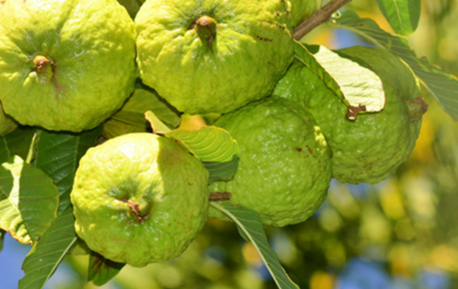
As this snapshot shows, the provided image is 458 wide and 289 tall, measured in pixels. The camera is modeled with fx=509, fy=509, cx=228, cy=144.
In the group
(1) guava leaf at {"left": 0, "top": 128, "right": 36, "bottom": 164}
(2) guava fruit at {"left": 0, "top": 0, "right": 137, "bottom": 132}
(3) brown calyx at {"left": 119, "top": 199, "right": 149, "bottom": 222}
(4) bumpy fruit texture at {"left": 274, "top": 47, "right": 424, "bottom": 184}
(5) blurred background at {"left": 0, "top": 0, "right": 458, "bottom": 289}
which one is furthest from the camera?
(5) blurred background at {"left": 0, "top": 0, "right": 458, "bottom": 289}

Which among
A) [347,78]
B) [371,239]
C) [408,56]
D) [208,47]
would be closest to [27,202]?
[208,47]

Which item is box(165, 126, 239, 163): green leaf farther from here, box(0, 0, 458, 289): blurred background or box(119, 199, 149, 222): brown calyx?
box(0, 0, 458, 289): blurred background

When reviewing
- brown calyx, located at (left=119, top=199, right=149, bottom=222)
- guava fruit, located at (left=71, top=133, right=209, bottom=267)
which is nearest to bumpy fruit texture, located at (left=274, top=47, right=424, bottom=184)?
guava fruit, located at (left=71, top=133, right=209, bottom=267)

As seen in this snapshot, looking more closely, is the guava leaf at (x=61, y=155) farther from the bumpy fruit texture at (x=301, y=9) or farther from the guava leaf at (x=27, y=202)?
the bumpy fruit texture at (x=301, y=9)

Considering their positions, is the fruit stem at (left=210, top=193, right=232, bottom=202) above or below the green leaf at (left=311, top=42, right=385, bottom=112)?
below

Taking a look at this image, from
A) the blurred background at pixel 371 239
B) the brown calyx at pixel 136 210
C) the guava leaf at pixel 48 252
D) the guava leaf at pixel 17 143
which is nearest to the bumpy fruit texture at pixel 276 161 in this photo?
the brown calyx at pixel 136 210

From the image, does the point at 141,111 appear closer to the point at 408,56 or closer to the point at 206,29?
the point at 206,29

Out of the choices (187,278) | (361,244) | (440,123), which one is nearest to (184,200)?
(187,278)
